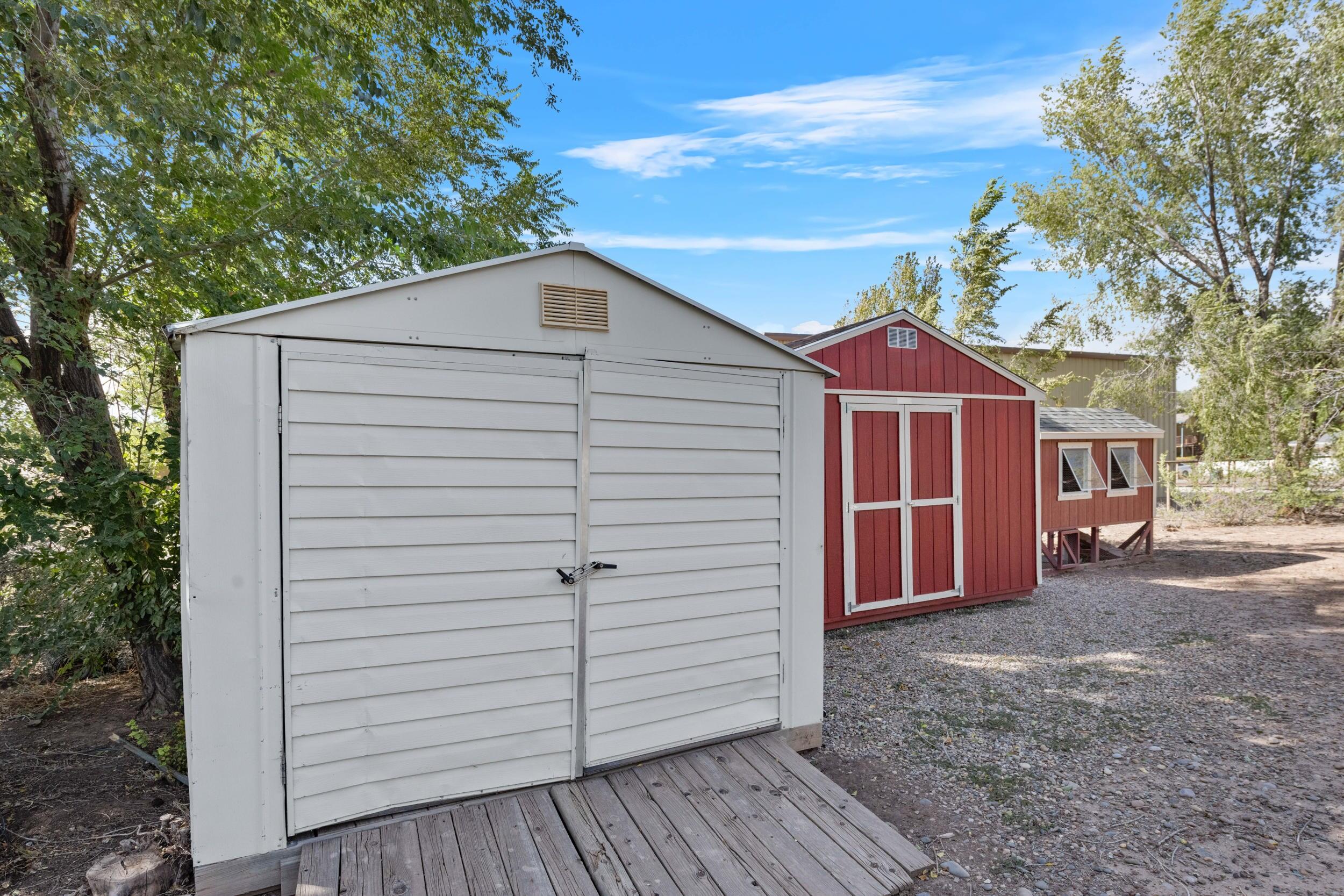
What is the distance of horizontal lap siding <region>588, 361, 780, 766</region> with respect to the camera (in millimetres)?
2682

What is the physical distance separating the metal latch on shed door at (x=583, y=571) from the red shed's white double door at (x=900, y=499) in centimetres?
369

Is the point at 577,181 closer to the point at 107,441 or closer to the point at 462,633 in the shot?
the point at 107,441

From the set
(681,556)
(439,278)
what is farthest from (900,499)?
(439,278)

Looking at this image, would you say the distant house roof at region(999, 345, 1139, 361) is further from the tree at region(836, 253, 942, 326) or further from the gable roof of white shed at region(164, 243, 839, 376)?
the gable roof of white shed at region(164, 243, 839, 376)

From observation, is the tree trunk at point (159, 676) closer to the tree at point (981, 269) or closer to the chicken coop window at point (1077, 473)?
the chicken coop window at point (1077, 473)

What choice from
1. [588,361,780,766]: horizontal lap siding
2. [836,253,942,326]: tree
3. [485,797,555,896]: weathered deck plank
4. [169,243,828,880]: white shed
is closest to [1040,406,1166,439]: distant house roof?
[836,253,942,326]: tree

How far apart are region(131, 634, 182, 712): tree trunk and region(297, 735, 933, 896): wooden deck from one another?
2.39m

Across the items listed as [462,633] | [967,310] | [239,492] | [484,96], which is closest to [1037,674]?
[462,633]

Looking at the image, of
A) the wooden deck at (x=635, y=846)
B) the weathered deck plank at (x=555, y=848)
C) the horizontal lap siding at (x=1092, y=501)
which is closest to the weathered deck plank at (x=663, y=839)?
the wooden deck at (x=635, y=846)

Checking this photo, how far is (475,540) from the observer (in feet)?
8.05

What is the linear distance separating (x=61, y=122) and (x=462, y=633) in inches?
147

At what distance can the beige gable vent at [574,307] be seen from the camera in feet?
8.45

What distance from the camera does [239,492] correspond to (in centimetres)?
213

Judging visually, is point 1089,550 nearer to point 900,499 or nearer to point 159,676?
point 900,499
